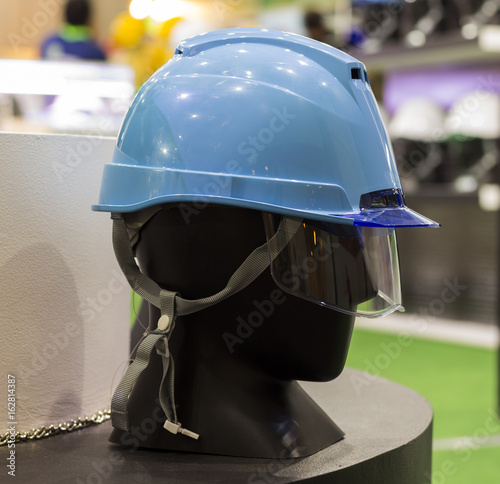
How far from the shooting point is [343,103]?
114 cm

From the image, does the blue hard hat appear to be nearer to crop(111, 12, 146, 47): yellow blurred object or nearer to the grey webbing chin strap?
the grey webbing chin strap

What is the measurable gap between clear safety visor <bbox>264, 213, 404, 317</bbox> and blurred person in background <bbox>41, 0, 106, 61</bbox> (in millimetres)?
5235

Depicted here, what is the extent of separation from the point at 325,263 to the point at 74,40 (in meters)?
5.47

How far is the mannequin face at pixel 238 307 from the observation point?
117 cm

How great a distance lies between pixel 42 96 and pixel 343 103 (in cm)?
486

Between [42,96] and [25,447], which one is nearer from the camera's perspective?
[25,447]

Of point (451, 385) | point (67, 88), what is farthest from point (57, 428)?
point (67, 88)

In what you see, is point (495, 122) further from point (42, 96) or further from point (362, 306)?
point (362, 306)

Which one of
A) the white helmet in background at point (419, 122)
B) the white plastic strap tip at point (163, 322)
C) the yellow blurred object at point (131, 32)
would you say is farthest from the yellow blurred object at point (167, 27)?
the white plastic strap tip at point (163, 322)

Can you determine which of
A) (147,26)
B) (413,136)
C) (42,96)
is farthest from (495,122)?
(42,96)

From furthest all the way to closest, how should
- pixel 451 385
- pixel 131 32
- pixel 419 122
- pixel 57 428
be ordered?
pixel 419 122 < pixel 131 32 < pixel 451 385 < pixel 57 428

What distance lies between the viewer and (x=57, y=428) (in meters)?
1.32

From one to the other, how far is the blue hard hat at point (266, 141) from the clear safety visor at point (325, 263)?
0.13ft

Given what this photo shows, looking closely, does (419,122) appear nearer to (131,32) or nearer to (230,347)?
(131,32)
